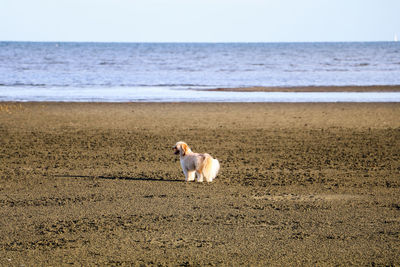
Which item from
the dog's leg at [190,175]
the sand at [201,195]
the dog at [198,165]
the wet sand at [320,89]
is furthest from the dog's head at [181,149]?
the wet sand at [320,89]

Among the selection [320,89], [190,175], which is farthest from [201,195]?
[320,89]

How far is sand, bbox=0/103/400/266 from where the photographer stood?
6.03m

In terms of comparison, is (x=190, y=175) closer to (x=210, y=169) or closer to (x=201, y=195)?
(x=210, y=169)

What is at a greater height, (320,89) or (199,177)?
(199,177)

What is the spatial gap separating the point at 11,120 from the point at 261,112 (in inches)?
298

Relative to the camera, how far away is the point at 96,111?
19562 millimetres

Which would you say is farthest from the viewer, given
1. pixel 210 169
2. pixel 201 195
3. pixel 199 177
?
pixel 199 177

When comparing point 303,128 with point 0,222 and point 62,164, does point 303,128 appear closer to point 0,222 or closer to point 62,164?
point 62,164

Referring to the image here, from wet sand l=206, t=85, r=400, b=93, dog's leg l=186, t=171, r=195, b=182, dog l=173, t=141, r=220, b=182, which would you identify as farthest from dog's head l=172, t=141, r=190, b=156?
wet sand l=206, t=85, r=400, b=93

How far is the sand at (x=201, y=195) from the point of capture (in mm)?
6027

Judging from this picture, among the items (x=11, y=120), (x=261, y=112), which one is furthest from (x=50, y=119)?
(x=261, y=112)

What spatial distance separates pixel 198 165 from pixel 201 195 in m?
0.85

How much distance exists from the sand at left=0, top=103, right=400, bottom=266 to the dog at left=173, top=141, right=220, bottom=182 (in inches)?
6.6

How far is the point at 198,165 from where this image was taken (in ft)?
30.0
